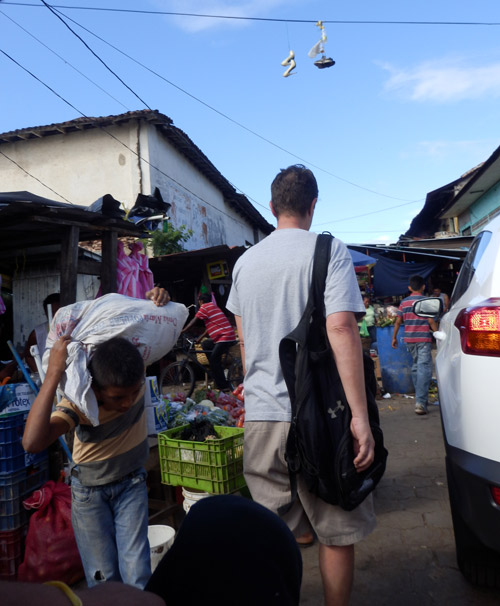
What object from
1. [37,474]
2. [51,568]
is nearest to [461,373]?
[51,568]

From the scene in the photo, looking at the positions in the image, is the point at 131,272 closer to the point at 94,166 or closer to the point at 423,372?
the point at 423,372

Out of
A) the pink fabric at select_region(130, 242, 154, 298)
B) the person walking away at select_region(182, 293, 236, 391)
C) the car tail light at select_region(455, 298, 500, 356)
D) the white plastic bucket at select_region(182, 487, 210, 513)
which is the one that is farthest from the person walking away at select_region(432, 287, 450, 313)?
the person walking away at select_region(182, 293, 236, 391)

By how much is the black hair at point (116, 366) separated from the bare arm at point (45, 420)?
163 millimetres

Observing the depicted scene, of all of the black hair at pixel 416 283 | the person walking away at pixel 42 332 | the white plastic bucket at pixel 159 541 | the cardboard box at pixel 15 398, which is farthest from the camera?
the black hair at pixel 416 283

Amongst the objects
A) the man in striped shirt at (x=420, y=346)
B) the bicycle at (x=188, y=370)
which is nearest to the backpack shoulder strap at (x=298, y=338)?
the man in striped shirt at (x=420, y=346)

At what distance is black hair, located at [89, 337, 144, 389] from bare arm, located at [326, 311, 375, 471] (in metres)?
0.93

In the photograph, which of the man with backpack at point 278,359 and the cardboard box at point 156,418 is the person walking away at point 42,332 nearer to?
the cardboard box at point 156,418

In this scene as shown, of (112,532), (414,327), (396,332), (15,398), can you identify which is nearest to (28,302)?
(15,398)

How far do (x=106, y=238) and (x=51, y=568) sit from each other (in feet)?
10.2

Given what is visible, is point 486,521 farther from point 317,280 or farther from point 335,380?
point 317,280

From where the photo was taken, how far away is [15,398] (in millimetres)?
3941

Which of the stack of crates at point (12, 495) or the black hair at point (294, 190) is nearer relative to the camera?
the black hair at point (294, 190)

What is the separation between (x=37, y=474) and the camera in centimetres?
369

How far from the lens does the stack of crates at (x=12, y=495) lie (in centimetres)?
334
